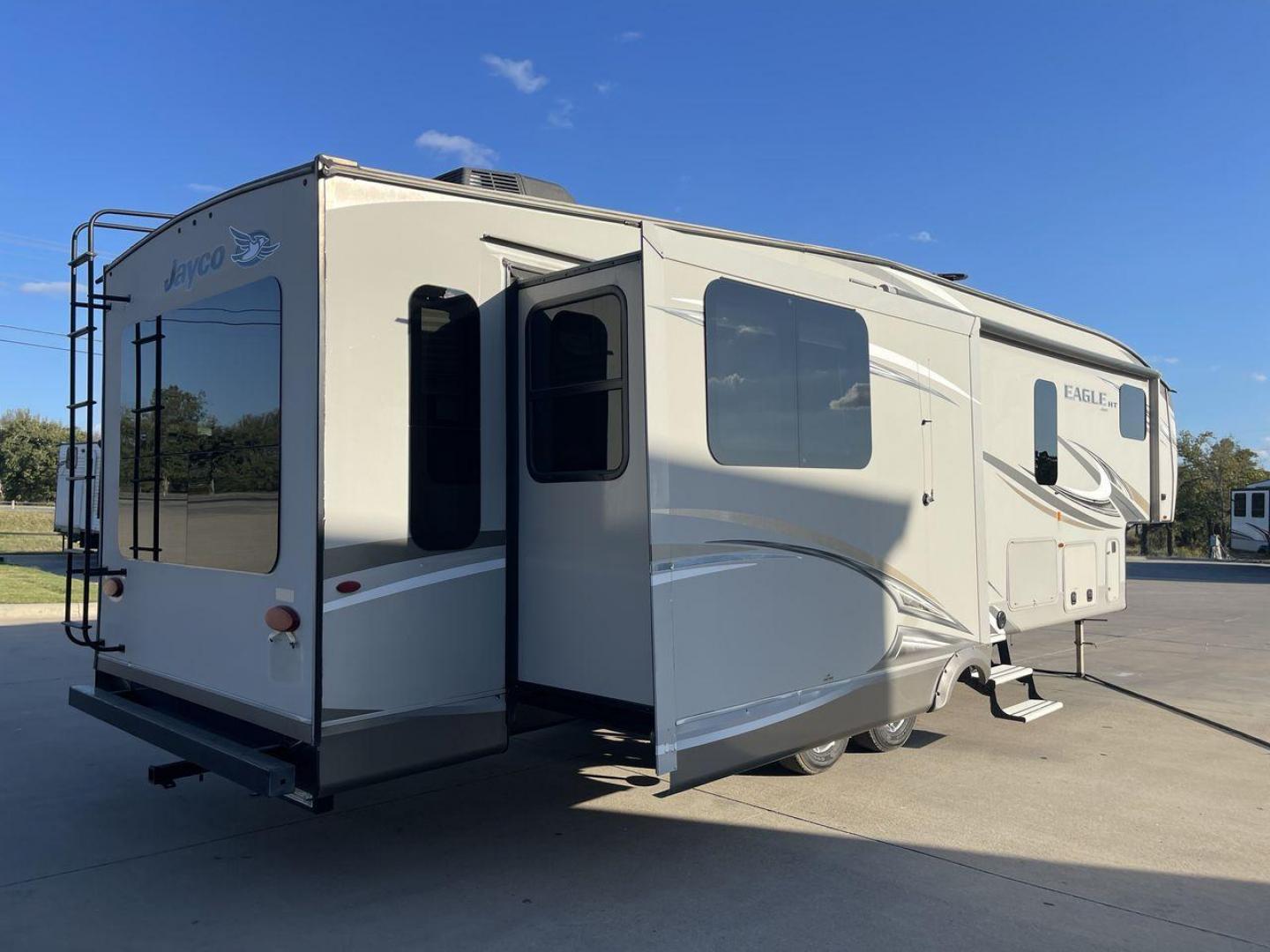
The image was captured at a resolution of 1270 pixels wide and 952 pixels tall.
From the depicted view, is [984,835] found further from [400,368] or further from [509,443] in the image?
[400,368]

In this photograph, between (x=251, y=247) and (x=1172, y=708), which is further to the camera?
(x=1172, y=708)

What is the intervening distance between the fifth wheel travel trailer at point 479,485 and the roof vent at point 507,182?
0.02m

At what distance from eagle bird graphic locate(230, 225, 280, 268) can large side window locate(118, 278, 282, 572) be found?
0.11 meters

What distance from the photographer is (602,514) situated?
4363 mm

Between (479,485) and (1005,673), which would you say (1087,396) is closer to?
(1005,673)

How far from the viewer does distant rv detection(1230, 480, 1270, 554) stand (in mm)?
31578

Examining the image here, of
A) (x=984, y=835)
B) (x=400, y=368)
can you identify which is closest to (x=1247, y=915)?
(x=984, y=835)

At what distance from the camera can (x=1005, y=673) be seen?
6.82 metres

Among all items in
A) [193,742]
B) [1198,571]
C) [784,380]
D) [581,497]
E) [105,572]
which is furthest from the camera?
[1198,571]

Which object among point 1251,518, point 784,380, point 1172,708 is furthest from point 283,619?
point 1251,518

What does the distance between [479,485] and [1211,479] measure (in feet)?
143

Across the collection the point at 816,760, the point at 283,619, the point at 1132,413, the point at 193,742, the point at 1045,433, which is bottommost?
the point at 816,760

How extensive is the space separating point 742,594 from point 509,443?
130cm

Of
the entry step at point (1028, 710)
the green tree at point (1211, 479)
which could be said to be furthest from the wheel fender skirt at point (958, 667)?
the green tree at point (1211, 479)
